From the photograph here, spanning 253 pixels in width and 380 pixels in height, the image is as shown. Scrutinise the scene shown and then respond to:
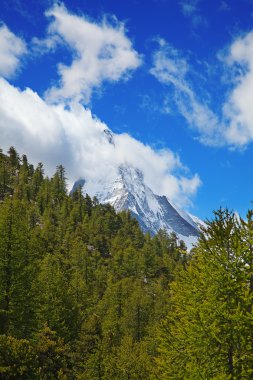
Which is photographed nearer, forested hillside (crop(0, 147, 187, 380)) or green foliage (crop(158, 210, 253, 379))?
green foliage (crop(158, 210, 253, 379))

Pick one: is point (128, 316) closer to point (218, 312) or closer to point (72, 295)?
point (72, 295)

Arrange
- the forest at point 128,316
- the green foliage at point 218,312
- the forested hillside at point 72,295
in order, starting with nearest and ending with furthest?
the green foliage at point 218,312 → the forest at point 128,316 → the forested hillside at point 72,295

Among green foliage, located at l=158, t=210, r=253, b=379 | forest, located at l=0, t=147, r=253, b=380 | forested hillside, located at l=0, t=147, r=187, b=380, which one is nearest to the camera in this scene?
green foliage, located at l=158, t=210, r=253, b=379

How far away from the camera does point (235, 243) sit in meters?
14.4

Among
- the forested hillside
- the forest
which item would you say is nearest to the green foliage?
the forest

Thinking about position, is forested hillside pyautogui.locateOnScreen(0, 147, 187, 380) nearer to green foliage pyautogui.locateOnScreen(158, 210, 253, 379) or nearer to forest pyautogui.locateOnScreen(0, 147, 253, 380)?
forest pyautogui.locateOnScreen(0, 147, 253, 380)

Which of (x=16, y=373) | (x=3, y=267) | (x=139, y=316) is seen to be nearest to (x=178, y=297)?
(x=16, y=373)

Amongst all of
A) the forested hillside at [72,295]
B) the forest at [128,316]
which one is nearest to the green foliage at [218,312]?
the forest at [128,316]

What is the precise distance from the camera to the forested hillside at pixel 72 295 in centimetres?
2969

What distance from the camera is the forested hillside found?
29.7 m

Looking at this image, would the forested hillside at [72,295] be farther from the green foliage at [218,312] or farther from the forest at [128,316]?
the green foliage at [218,312]

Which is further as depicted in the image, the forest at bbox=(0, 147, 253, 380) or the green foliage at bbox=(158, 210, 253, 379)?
the forest at bbox=(0, 147, 253, 380)

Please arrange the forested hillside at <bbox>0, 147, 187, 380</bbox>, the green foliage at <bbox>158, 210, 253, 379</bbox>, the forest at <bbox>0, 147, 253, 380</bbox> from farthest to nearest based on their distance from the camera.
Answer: the forested hillside at <bbox>0, 147, 187, 380</bbox>
the forest at <bbox>0, 147, 253, 380</bbox>
the green foliage at <bbox>158, 210, 253, 379</bbox>

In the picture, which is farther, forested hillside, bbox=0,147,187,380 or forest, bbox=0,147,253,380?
forested hillside, bbox=0,147,187,380
